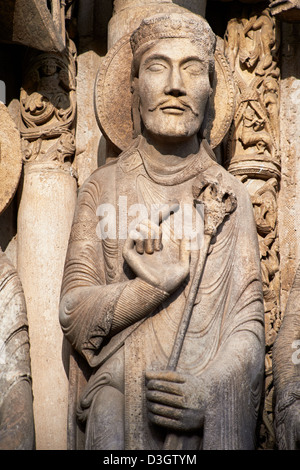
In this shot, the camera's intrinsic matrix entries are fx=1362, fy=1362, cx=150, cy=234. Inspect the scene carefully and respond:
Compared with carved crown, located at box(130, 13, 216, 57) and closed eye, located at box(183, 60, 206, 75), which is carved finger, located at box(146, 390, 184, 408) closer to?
closed eye, located at box(183, 60, 206, 75)

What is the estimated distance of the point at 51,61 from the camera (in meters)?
→ 8.77

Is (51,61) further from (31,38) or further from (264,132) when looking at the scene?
(264,132)

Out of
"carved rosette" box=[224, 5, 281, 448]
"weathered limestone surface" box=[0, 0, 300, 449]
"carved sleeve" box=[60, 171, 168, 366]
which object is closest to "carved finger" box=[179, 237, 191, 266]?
"carved sleeve" box=[60, 171, 168, 366]

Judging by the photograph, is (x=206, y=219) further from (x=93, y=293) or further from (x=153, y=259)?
(x=93, y=293)

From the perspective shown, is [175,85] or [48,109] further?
[48,109]

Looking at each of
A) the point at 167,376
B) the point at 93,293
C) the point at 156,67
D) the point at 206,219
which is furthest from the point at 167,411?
the point at 156,67

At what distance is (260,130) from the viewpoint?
8.87 metres

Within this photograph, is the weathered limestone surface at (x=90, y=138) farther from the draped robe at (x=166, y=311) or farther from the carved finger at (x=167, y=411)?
the carved finger at (x=167, y=411)

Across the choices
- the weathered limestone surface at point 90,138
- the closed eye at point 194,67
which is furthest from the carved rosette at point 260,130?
the closed eye at point 194,67

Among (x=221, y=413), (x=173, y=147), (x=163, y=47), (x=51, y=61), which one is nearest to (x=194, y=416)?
(x=221, y=413)

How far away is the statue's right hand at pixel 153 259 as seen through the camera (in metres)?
7.49

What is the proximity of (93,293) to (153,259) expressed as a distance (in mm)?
386

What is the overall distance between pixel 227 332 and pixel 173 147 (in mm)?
1207
